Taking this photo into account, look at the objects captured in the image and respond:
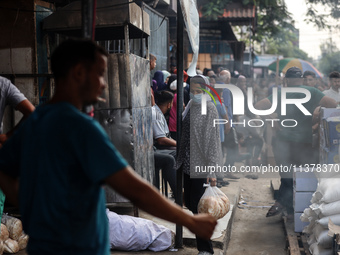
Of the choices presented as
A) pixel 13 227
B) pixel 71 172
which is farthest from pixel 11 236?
pixel 71 172

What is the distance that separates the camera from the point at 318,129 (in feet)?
22.1

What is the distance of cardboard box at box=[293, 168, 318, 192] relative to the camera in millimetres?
6012

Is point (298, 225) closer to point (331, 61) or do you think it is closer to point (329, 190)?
point (329, 190)

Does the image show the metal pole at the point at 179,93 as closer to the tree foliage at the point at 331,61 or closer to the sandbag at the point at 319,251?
the sandbag at the point at 319,251

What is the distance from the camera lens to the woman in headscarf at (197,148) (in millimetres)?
5105

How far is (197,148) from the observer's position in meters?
5.20

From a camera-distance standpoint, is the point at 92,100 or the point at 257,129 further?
the point at 257,129

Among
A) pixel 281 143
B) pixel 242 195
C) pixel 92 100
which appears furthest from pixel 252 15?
pixel 92 100

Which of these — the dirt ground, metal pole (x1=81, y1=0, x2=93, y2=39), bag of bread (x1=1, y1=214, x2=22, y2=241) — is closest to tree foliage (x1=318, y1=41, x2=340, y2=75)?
the dirt ground

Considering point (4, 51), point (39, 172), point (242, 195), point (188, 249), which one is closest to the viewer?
point (39, 172)

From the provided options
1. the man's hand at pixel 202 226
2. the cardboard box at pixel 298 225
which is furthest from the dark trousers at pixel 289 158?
the man's hand at pixel 202 226

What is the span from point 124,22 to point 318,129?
3087 mm

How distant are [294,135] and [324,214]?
1.96m

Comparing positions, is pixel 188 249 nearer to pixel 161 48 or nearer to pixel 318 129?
pixel 318 129
